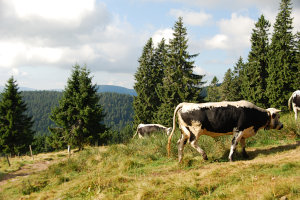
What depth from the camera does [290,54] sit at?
3325 centimetres

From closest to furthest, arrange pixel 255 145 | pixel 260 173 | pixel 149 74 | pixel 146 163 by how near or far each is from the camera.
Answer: pixel 260 173 → pixel 146 163 → pixel 255 145 → pixel 149 74

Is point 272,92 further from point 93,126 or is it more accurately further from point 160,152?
point 160,152

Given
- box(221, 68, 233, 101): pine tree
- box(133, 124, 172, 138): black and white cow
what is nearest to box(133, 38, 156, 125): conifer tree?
box(133, 124, 172, 138): black and white cow

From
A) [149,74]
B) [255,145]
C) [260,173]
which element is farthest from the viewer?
[149,74]

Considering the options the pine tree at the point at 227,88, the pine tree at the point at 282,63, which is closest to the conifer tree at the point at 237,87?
the pine tree at the point at 227,88

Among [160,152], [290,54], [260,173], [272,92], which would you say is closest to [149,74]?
[272,92]

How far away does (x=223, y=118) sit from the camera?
7801 mm

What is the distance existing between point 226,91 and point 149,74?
2264 cm

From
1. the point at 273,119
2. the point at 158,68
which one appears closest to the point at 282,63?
the point at 158,68

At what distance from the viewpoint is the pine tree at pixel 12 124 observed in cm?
3108

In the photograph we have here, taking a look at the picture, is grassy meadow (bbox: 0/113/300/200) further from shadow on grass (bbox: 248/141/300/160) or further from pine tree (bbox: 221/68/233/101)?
pine tree (bbox: 221/68/233/101)

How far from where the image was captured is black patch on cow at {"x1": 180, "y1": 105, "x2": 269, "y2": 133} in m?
7.81

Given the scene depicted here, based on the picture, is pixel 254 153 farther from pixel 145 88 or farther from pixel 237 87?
pixel 237 87

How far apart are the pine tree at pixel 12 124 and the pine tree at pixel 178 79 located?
20.2 metres
